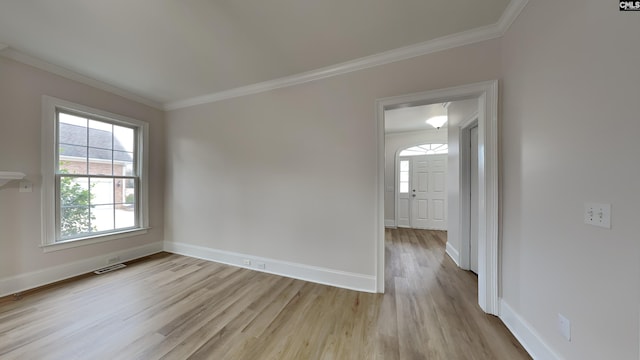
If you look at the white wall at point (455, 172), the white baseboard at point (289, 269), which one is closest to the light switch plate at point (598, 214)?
the white baseboard at point (289, 269)

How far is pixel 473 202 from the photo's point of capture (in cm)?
289

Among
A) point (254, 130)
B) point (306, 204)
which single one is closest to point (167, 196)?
point (254, 130)

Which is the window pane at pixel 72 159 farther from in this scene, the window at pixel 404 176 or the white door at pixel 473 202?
the window at pixel 404 176

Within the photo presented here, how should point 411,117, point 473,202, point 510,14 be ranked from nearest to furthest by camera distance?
point 510,14 → point 473,202 → point 411,117

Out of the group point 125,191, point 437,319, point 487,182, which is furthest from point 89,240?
point 487,182

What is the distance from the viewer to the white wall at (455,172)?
9.96ft

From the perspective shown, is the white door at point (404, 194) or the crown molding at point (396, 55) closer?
the crown molding at point (396, 55)

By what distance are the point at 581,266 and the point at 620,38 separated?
1.11 meters

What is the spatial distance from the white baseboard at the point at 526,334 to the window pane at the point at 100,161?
509 centimetres

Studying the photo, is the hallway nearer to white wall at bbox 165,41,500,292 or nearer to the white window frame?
white wall at bbox 165,41,500,292

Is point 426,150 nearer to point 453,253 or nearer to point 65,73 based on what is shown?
point 453,253

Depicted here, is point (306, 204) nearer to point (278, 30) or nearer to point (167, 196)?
point (278, 30)

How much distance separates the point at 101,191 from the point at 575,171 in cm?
501

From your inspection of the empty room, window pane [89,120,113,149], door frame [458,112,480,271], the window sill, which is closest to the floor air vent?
the empty room
